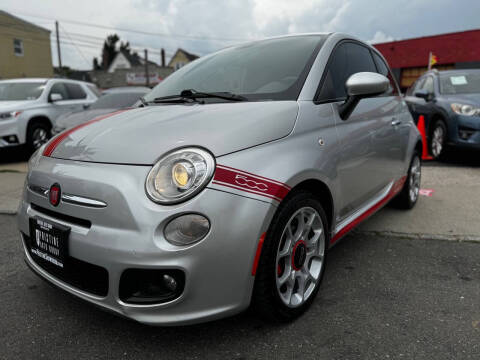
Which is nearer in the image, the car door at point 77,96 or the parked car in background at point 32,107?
the parked car in background at point 32,107

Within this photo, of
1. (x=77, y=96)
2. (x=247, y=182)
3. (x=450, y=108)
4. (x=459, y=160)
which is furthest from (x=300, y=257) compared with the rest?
(x=77, y=96)

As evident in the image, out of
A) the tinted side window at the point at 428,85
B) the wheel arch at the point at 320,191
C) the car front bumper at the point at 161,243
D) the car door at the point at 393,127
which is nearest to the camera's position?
the car front bumper at the point at 161,243

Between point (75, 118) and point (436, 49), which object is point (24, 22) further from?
point (436, 49)

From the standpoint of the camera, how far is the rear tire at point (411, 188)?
150 inches

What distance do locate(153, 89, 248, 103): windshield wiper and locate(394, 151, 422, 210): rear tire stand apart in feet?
7.20

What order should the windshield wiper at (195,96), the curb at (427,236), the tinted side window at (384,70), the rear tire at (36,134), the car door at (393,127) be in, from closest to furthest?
the windshield wiper at (195,96)
the car door at (393,127)
the curb at (427,236)
the tinted side window at (384,70)
the rear tire at (36,134)

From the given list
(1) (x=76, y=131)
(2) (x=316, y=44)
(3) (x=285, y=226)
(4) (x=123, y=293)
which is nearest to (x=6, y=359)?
(4) (x=123, y=293)

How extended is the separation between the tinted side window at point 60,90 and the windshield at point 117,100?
1.14 meters

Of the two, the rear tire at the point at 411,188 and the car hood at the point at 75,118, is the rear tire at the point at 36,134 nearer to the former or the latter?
the car hood at the point at 75,118

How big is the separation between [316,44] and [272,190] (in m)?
1.31

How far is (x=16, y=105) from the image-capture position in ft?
23.3

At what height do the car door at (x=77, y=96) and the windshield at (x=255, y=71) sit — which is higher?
the windshield at (x=255, y=71)

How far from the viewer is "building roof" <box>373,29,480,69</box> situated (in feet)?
66.9

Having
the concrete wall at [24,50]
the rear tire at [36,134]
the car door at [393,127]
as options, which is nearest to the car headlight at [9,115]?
the rear tire at [36,134]
